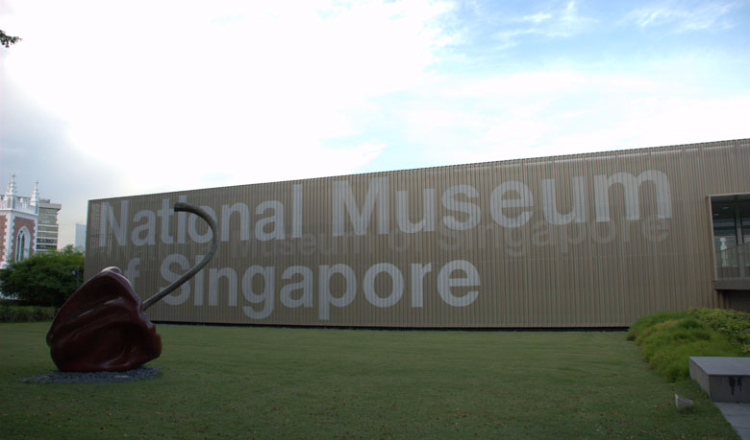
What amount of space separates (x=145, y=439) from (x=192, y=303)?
24.5 metres

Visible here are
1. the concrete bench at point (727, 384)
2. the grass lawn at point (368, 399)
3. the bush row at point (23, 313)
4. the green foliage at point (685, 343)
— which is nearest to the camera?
the grass lawn at point (368, 399)

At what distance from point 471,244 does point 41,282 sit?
3810cm

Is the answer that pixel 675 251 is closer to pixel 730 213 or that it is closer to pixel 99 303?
pixel 730 213

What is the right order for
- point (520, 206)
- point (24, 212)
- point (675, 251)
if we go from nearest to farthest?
point (675, 251) < point (520, 206) < point (24, 212)

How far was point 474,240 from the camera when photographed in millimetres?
24828

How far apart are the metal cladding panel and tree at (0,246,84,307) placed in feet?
70.8

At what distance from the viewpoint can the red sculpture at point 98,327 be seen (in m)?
11.0

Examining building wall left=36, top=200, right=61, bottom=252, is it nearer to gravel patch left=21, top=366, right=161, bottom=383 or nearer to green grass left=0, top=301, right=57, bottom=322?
green grass left=0, top=301, right=57, bottom=322

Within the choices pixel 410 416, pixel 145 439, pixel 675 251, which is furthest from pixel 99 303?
pixel 675 251

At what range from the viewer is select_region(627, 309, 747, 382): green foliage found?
10594mm

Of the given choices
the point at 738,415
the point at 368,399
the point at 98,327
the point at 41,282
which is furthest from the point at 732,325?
the point at 41,282

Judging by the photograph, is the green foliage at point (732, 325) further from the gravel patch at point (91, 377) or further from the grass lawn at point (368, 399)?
the gravel patch at point (91, 377)

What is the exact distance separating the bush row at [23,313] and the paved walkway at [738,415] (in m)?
35.8

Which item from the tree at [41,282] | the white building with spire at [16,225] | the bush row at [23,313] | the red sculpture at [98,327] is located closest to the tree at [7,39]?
the red sculpture at [98,327]
